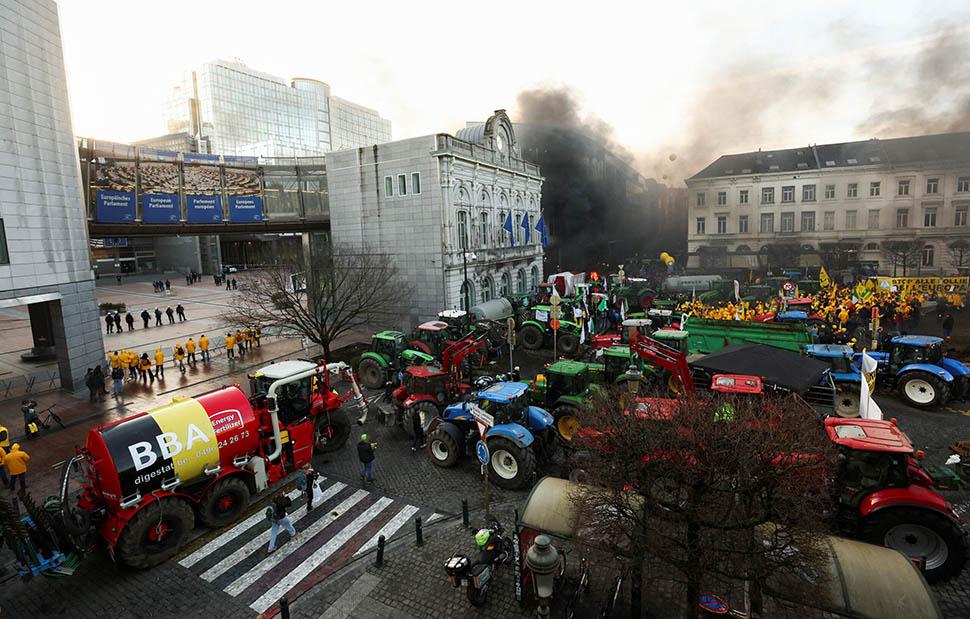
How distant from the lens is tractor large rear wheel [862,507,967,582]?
7469mm

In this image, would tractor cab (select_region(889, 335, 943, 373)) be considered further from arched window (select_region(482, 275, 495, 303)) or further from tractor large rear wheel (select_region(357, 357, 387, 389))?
arched window (select_region(482, 275, 495, 303))

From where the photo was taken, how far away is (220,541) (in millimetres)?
9984

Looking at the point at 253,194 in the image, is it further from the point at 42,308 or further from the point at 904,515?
the point at 904,515

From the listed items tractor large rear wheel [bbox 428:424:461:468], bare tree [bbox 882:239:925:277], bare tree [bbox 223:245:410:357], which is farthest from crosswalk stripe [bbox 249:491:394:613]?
bare tree [bbox 882:239:925:277]

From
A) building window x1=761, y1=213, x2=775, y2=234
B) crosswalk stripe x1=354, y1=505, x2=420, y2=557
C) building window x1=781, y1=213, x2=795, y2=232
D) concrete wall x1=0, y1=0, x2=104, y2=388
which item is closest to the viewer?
crosswalk stripe x1=354, y1=505, x2=420, y2=557

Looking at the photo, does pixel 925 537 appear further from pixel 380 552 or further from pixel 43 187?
pixel 43 187

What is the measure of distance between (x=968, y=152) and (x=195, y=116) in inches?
3887

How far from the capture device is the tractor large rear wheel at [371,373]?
1970cm

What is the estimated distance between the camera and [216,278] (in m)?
56.4

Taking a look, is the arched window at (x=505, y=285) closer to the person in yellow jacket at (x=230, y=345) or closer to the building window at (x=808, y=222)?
the person in yellow jacket at (x=230, y=345)

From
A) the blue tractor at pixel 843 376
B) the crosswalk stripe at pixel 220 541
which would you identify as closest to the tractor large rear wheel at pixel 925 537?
the blue tractor at pixel 843 376

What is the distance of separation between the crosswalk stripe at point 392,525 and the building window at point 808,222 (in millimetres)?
57238

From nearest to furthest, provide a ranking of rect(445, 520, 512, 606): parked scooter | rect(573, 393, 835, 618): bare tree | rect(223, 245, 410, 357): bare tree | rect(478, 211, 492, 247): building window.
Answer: rect(573, 393, 835, 618): bare tree → rect(445, 520, 512, 606): parked scooter → rect(223, 245, 410, 357): bare tree → rect(478, 211, 492, 247): building window

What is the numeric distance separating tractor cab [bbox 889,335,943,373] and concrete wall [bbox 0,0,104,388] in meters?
30.9
